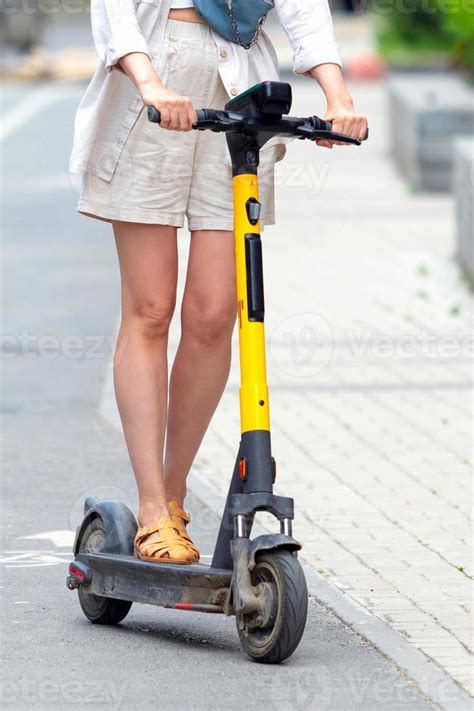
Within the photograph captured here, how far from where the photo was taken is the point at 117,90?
412 cm

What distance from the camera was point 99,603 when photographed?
4180 millimetres

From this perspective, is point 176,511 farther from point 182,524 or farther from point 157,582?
point 157,582

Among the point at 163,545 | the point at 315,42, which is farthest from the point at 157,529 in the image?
the point at 315,42

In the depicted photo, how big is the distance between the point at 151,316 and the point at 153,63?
64 cm

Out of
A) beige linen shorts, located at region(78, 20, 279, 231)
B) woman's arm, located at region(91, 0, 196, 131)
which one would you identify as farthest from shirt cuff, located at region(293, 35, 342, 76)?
woman's arm, located at region(91, 0, 196, 131)

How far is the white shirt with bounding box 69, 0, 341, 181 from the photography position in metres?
4.05

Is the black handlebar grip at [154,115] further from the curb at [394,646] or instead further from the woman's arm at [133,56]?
the curb at [394,646]

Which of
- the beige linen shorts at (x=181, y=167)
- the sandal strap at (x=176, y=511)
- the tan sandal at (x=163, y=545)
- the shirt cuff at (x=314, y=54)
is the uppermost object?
the shirt cuff at (x=314, y=54)

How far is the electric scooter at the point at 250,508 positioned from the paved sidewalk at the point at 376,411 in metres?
0.47

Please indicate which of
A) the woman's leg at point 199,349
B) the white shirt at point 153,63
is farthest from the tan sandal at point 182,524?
the white shirt at point 153,63

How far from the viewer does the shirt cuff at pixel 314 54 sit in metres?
4.08

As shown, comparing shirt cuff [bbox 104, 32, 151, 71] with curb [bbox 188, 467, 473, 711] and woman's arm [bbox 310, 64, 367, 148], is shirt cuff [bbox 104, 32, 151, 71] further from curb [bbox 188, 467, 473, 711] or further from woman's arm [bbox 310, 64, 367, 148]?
curb [bbox 188, 467, 473, 711]

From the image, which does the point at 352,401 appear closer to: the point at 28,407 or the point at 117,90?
the point at 28,407

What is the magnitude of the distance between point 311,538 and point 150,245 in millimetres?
1443
